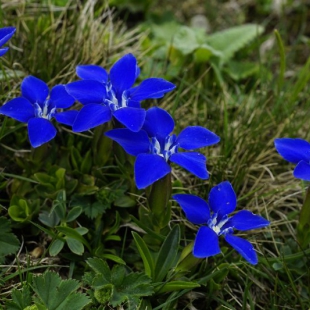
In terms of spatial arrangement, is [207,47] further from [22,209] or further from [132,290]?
[132,290]

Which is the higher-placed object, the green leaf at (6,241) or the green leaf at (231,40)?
the green leaf at (231,40)

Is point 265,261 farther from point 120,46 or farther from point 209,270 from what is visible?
point 120,46

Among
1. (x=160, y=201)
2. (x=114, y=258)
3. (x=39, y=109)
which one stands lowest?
(x=114, y=258)

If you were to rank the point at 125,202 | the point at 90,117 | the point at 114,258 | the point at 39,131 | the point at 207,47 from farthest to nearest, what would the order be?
1. the point at 207,47
2. the point at 125,202
3. the point at 114,258
4. the point at 39,131
5. the point at 90,117

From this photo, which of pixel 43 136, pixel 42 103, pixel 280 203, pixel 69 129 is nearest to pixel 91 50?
pixel 69 129

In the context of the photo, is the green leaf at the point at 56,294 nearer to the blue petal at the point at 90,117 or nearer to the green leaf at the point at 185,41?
the blue petal at the point at 90,117

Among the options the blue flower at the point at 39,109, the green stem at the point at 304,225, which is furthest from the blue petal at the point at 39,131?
the green stem at the point at 304,225

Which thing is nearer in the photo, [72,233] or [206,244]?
[206,244]

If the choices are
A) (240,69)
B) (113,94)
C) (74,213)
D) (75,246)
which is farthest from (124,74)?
(240,69)
